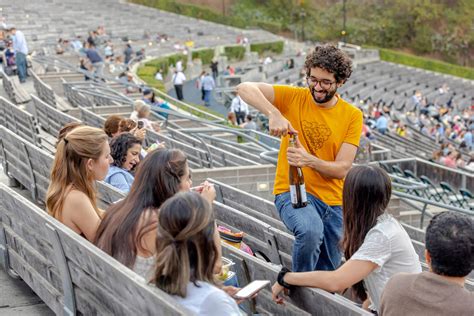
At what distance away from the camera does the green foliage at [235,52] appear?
53.8 metres

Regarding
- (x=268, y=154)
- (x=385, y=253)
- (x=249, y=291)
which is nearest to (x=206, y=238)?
(x=249, y=291)

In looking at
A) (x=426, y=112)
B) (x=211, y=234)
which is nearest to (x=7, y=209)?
(x=211, y=234)

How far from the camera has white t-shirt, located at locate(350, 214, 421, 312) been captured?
4730 millimetres

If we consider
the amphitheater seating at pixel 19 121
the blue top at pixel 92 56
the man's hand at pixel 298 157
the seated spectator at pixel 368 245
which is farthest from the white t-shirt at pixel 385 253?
the blue top at pixel 92 56

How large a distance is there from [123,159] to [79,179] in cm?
176

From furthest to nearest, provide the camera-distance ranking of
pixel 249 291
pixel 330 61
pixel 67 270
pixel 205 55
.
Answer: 1. pixel 205 55
2. pixel 330 61
3. pixel 67 270
4. pixel 249 291

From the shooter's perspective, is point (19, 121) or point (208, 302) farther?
point (19, 121)

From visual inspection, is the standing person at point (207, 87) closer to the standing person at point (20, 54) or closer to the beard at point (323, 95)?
the standing person at point (20, 54)

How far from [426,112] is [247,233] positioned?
39.0 m

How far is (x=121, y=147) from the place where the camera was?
7.26m

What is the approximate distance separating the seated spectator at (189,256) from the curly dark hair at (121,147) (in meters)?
3.28

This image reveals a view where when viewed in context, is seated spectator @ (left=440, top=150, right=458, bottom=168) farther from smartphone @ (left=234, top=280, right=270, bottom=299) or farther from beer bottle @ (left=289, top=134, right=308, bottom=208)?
smartphone @ (left=234, top=280, right=270, bottom=299)

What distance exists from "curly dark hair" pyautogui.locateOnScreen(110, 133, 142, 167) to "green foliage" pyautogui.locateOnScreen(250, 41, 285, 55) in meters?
51.2

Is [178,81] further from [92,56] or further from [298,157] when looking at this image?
[298,157]
